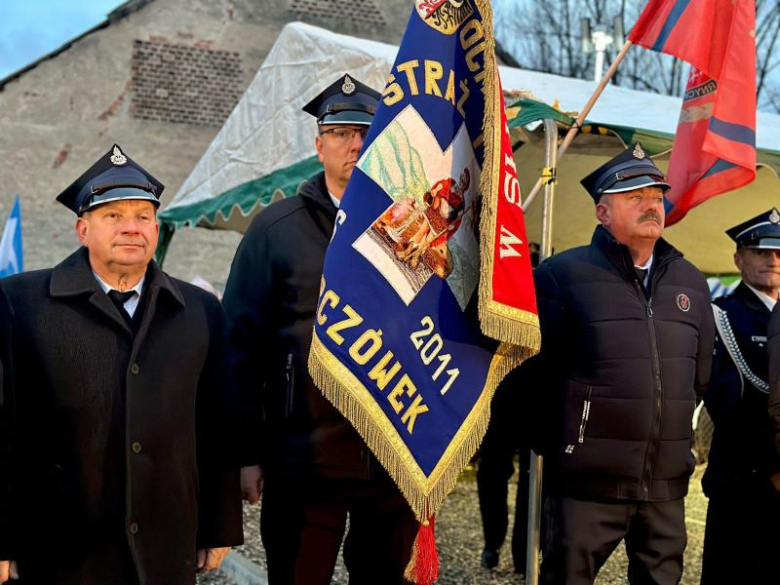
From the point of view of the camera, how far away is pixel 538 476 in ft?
14.6

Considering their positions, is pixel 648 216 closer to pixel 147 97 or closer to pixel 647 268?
pixel 647 268

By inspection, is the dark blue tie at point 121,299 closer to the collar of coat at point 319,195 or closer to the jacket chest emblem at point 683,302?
the collar of coat at point 319,195

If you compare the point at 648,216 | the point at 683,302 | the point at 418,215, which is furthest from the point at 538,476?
the point at 418,215

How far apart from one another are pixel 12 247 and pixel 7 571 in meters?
8.75

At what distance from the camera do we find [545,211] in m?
4.86

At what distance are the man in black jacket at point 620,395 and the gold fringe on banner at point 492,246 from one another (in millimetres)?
515

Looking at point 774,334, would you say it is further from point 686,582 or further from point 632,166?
point 686,582

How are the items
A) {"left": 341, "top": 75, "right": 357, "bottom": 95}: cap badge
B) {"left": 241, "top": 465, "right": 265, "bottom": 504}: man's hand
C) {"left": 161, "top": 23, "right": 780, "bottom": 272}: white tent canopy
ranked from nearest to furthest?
{"left": 241, "top": 465, "right": 265, "bottom": 504}: man's hand
{"left": 341, "top": 75, "right": 357, "bottom": 95}: cap badge
{"left": 161, "top": 23, "right": 780, "bottom": 272}: white tent canopy

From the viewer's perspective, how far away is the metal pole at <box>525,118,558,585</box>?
4379 mm

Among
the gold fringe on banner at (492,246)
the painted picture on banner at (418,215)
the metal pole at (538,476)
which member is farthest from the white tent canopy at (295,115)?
the painted picture on banner at (418,215)

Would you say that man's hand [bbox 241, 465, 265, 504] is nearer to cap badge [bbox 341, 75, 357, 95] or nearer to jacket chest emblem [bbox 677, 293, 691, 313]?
cap badge [bbox 341, 75, 357, 95]

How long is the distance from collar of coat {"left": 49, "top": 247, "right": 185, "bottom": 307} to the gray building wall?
14.6 m

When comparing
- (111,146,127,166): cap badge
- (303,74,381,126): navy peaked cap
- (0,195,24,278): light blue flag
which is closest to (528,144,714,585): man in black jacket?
(303,74,381,126): navy peaked cap

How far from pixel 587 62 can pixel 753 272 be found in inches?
1085
